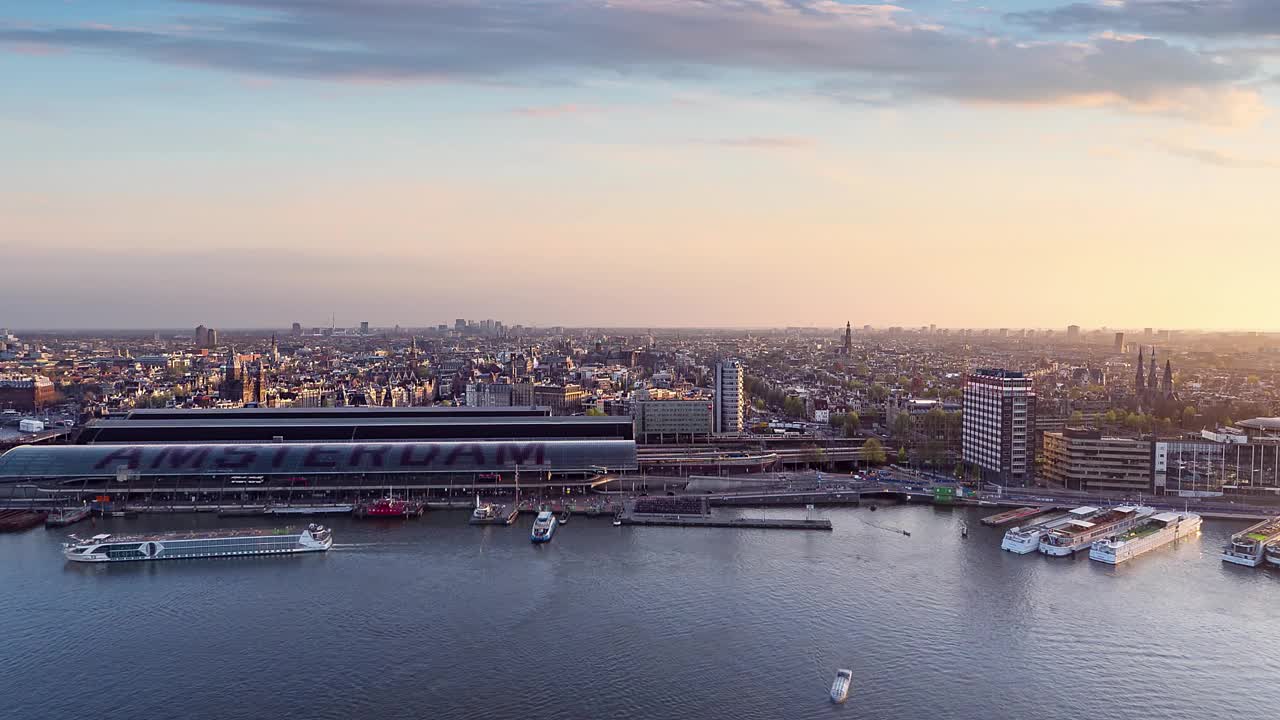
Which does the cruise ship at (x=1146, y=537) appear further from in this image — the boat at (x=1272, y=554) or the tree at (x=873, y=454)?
the tree at (x=873, y=454)

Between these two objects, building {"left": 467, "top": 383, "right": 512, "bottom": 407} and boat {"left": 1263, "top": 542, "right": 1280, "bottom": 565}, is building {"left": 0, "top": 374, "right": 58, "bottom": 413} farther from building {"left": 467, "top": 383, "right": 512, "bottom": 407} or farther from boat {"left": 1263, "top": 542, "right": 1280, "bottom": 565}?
boat {"left": 1263, "top": 542, "right": 1280, "bottom": 565}

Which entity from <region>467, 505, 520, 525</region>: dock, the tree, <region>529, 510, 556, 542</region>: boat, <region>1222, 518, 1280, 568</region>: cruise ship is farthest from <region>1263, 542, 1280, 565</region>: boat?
<region>467, 505, 520, 525</region>: dock

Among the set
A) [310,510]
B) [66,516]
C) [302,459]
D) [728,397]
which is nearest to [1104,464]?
[728,397]

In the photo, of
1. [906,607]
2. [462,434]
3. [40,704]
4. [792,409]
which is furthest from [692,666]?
[792,409]

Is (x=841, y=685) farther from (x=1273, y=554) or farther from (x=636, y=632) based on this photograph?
(x=1273, y=554)

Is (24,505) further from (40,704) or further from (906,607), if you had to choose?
(906,607)

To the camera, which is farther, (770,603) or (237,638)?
(770,603)
